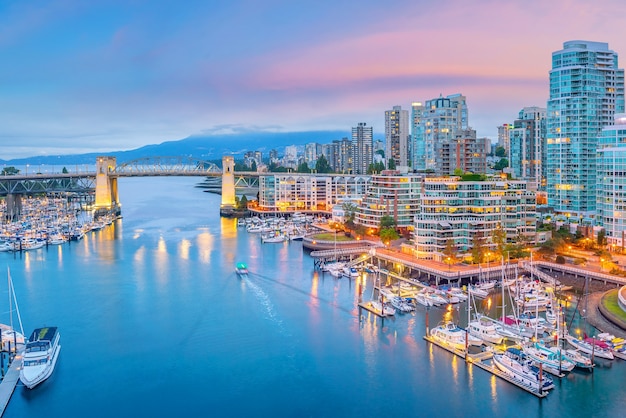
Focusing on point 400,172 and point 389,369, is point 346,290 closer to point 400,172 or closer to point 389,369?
point 389,369

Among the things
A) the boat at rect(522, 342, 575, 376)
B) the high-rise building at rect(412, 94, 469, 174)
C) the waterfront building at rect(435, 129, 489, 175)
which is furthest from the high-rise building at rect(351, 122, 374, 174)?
the boat at rect(522, 342, 575, 376)

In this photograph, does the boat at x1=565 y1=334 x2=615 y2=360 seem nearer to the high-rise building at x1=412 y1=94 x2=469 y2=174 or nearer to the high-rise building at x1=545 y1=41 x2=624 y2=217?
the high-rise building at x1=545 y1=41 x2=624 y2=217

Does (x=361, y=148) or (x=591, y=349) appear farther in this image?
(x=361, y=148)

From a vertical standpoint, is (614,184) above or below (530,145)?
below

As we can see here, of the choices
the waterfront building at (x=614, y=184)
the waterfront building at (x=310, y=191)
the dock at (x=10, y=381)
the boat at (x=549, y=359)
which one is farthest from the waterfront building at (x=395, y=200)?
the dock at (x=10, y=381)

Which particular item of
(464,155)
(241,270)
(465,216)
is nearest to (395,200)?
(465,216)

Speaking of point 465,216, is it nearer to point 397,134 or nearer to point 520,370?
point 520,370

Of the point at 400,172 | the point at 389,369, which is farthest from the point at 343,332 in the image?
the point at 400,172
